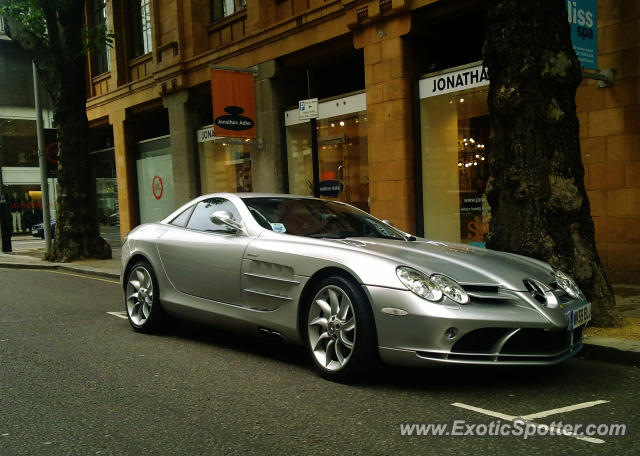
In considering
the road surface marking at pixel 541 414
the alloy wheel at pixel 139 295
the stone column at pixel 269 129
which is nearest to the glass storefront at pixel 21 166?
the stone column at pixel 269 129

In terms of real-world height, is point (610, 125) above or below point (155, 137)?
below

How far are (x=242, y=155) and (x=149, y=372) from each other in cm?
1226

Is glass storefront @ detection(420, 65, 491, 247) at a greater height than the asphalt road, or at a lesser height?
greater

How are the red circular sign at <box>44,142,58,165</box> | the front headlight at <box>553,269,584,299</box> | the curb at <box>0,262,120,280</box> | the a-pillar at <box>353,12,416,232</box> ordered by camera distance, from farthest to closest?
the red circular sign at <box>44,142,58,165</box> < the curb at <box>0,262,120,280</box> < the a-pillar at <box>353,12,416,232</box> < the front headlight at <box>553,269,584,299</box>

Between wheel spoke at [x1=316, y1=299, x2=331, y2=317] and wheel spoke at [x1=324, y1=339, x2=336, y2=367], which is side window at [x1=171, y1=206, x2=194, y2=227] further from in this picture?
wheel spoke at [x1=324, y1=339, x2=336, y2=367]

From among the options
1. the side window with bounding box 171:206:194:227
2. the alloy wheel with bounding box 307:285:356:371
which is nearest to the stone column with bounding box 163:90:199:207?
the side window with bounding box 171:206:194:227

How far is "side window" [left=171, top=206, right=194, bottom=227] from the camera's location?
646cm

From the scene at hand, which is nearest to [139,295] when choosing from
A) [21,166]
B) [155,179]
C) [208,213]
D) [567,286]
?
[208,213]

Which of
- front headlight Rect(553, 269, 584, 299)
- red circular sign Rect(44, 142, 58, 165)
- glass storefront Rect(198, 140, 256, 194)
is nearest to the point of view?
front headlight Rect(553, 269, 584, 299)

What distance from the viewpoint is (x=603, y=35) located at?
895 cm

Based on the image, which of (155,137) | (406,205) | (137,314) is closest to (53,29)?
(155,137)

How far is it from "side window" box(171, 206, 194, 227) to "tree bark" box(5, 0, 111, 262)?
10753mm

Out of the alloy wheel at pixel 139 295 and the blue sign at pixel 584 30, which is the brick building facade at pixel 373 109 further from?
the alloy wheel at pixel 139 295

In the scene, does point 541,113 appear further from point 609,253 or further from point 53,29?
point 53,29
